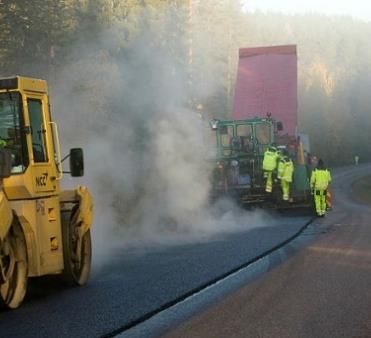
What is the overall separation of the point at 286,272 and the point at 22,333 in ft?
14.3

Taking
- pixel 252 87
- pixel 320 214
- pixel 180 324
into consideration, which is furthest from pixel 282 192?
pixel 180 324

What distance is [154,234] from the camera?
16.4 metres

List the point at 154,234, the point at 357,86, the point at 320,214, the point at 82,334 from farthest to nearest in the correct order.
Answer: the point at 357,86, the point at 320,214, the point at 154,234, the point at 82,334

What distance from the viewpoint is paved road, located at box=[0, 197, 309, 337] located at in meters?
6.81

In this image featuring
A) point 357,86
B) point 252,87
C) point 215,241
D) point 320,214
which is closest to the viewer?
point 215,241

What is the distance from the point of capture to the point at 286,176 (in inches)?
773

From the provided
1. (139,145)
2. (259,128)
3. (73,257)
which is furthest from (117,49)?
(73,257)

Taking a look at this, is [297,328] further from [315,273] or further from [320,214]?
[320,214]

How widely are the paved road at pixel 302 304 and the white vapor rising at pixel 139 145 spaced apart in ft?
17.8

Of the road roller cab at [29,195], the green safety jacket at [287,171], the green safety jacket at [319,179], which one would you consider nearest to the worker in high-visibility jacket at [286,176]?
the green safety jacket at [287,171]

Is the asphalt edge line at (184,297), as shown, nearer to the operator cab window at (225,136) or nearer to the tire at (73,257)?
the tire at (73,257)

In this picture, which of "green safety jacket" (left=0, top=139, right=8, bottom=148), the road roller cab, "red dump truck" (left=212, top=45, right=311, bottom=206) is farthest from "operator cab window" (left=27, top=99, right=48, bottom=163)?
"red dump truck" (left=212, top=45, right=311, bottom=206)

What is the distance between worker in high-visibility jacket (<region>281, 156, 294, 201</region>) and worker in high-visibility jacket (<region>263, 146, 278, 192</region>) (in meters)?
0.27

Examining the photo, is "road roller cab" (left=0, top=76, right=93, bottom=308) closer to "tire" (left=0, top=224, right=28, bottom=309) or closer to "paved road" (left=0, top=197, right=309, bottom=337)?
"tire" (left=0, top=224, right=28, bottom=309)
